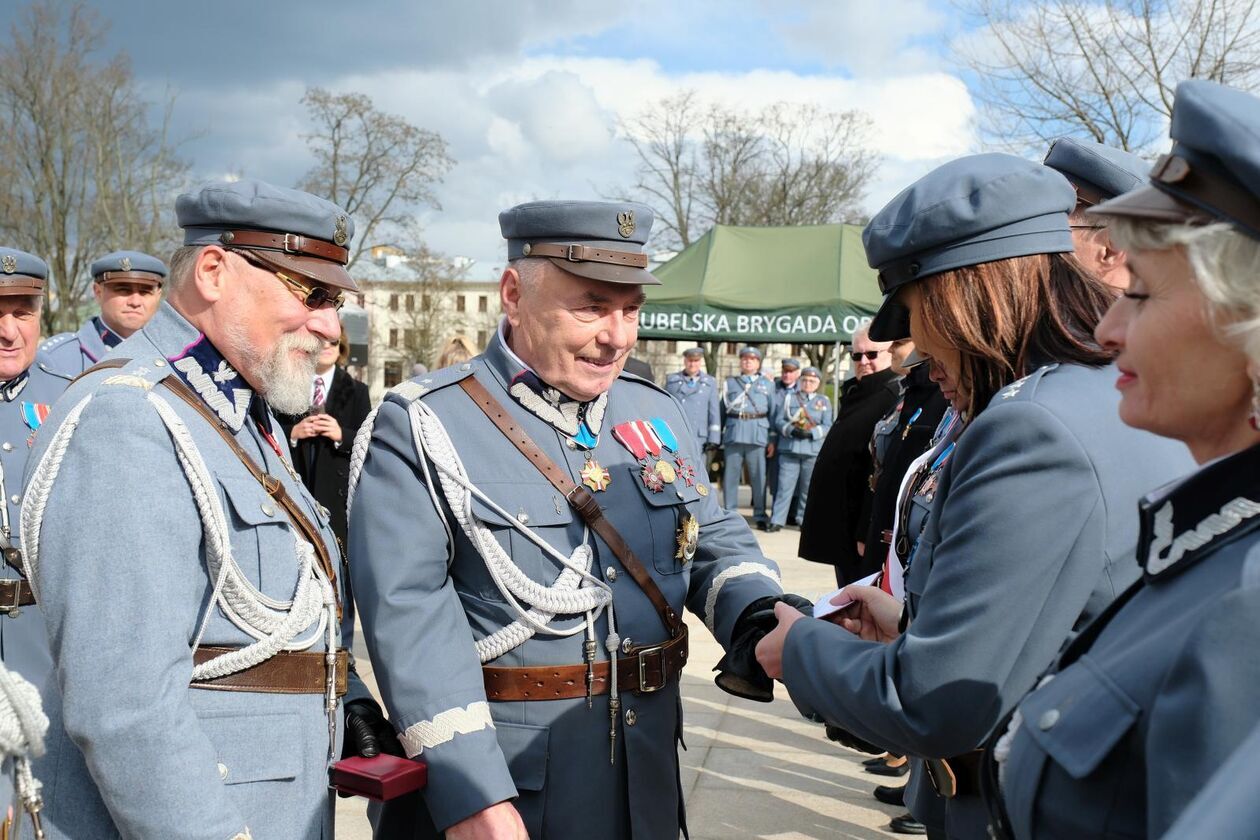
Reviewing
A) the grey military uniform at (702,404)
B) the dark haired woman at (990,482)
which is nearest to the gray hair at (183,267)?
the dark haired woman at (990,482)

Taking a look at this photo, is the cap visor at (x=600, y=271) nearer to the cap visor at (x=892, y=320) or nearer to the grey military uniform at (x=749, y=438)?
the cap visor at (x=892, y=320)

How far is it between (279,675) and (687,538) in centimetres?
102

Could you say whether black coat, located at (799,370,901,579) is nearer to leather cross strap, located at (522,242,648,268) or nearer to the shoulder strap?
leather cross strap, located at (522,242,648,268)

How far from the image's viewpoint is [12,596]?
3.90 metres

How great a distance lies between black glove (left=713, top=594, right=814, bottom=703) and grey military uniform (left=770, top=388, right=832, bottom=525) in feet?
34.4

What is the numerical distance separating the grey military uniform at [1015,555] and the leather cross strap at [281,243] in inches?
58.0

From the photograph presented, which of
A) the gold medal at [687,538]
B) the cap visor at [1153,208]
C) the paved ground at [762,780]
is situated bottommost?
the paved ground at [762,780]

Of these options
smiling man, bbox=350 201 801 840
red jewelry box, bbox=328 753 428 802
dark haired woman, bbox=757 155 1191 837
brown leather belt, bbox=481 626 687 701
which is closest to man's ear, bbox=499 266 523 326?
smiling man, bbox=350 201 801 840

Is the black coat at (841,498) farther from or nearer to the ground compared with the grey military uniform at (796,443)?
farther from the ground

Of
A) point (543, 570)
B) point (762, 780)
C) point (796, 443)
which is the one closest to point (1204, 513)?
point (543, 570)

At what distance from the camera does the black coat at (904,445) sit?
14.5 feet

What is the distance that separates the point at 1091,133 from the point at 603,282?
13509 mm

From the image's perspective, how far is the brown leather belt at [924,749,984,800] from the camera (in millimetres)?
1829

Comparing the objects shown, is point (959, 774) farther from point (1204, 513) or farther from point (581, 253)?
point (581, 253)
